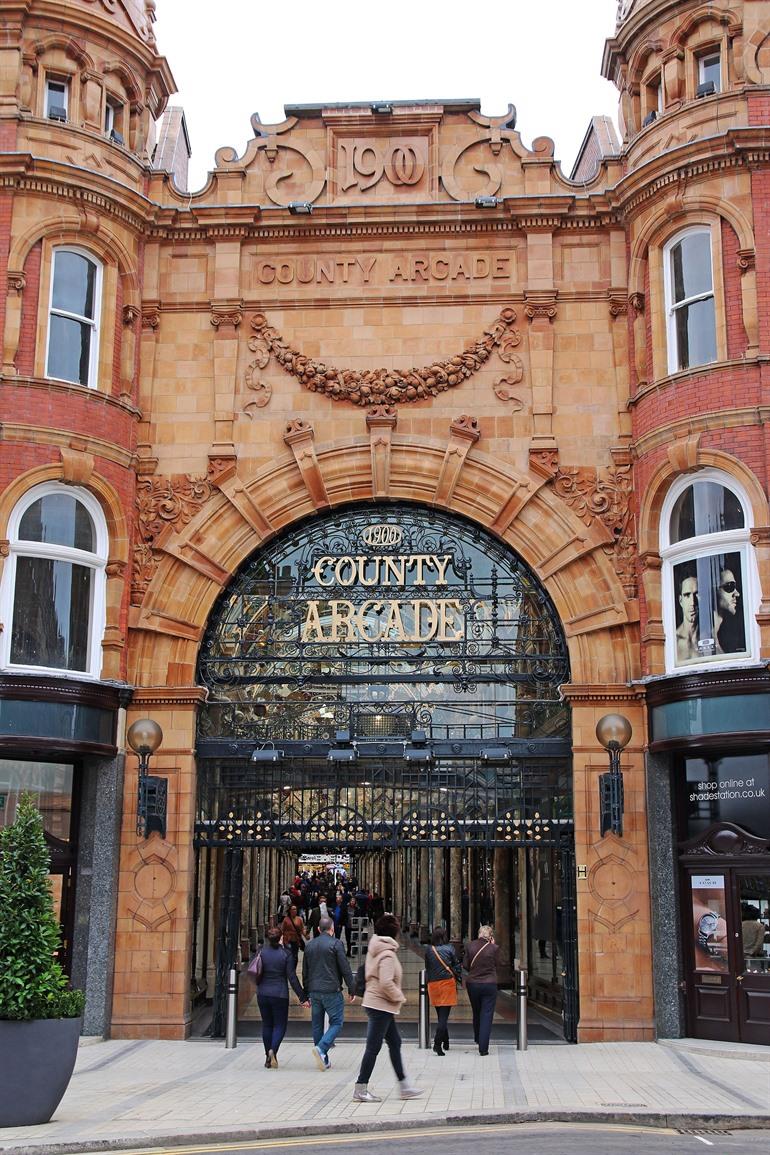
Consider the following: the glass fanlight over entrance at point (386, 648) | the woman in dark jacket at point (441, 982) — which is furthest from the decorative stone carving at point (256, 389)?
the woman in dark jacket at point (441, 982)

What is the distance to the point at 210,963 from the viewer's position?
2412 cm

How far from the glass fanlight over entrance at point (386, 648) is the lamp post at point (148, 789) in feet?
3.39

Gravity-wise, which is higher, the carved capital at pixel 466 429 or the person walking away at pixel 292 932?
the carved capital at pixel 466 429

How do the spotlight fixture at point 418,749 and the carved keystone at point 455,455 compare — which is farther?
the carved keystone at point 455,455

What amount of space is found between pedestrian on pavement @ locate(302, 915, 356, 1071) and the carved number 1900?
12.6 m

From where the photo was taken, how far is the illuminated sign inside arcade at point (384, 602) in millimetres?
21141

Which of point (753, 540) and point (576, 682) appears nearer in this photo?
point (753, 540)

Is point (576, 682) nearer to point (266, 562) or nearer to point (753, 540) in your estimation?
point (753, 540)

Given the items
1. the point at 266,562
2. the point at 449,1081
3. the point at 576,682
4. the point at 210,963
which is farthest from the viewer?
the point at 210,963

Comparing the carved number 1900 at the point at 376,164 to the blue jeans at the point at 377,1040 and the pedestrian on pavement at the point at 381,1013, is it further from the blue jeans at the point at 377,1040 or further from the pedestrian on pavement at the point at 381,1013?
the blue jeans at the point at 377,1040

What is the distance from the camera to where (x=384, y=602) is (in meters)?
21.3

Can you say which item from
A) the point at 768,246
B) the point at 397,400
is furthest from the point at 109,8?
the point at 768,246

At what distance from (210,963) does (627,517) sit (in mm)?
11284

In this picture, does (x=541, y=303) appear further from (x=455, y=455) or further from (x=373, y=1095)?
(x=373, y=1095)
